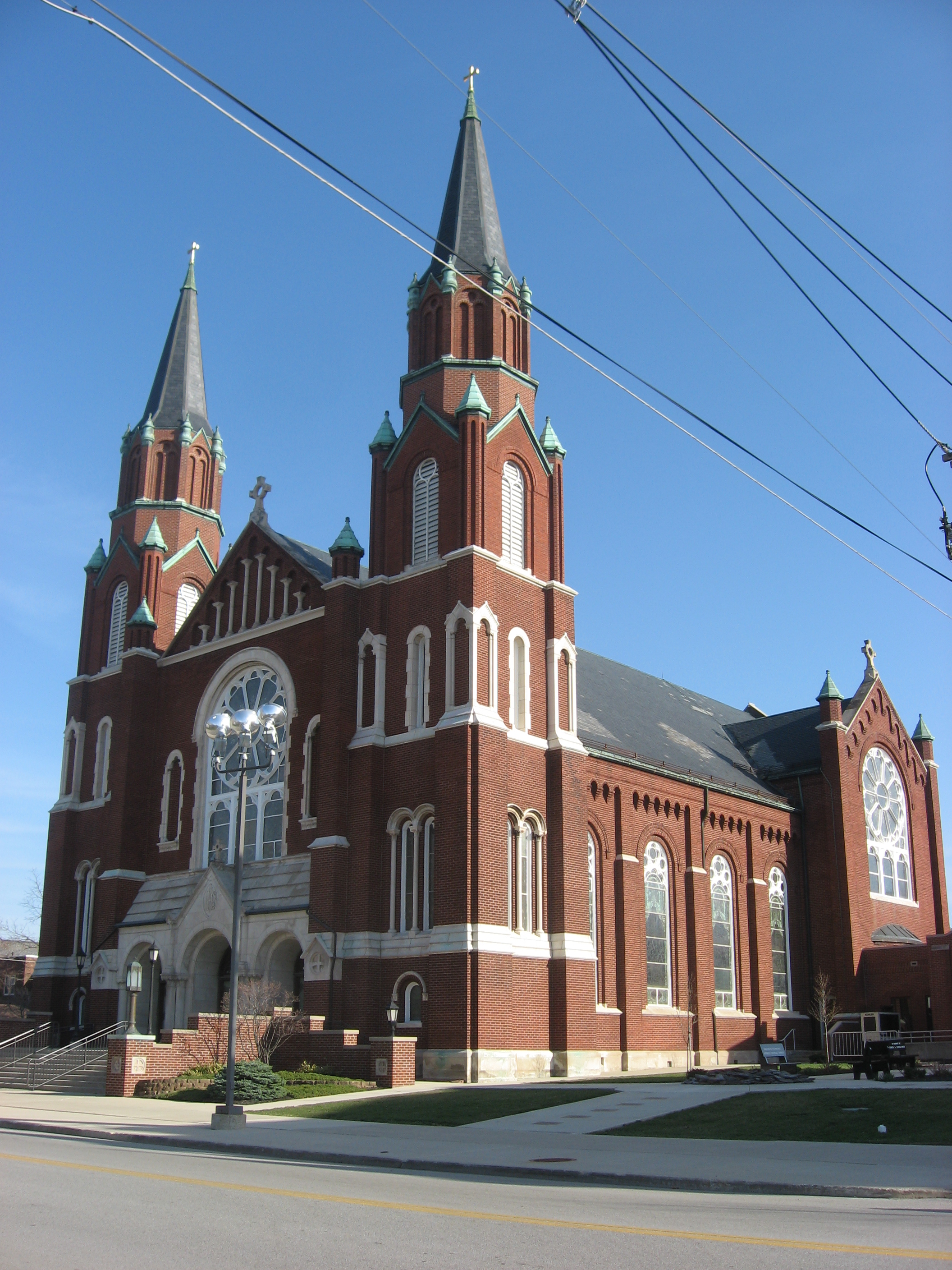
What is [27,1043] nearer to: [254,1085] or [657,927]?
[254,1085]

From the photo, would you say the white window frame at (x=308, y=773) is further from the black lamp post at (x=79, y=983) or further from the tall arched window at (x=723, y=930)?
the tall arched window at (x=723, y=930)

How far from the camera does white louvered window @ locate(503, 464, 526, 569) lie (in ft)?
110

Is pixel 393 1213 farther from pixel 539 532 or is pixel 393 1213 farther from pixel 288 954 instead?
pixel 539 532

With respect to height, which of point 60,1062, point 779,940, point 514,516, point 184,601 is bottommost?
point 60,1062

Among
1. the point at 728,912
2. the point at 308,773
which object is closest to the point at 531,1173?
the point at 308,773

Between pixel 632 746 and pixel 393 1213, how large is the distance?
96.7ft

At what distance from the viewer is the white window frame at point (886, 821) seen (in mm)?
45812

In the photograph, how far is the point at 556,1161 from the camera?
14.3 m

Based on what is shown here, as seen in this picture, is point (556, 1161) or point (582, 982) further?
point (582, 982)

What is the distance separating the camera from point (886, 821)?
4703cm

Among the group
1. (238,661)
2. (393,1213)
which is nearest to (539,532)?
(238,661)

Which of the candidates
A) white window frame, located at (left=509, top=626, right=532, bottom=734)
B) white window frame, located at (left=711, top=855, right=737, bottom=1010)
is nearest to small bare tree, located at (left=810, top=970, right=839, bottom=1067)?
white window frame, located at (left=711, top=855, right=737, bottom=1010)

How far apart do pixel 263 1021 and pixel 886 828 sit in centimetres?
2794

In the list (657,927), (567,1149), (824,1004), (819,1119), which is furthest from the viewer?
(824,1004)
